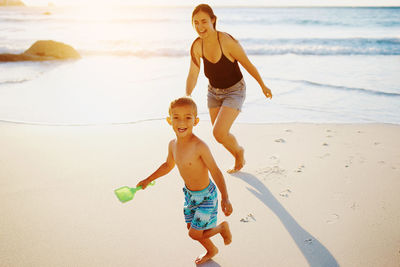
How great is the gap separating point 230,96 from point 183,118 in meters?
1.44

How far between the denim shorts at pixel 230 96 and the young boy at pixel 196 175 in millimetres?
1260

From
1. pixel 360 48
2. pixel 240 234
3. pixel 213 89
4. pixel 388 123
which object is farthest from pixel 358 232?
pixel 360 48

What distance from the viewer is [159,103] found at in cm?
648

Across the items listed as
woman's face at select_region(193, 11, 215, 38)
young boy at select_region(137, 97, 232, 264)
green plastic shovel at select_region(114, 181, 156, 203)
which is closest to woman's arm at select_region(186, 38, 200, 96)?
woman's face at select_region(193, 11, 215, 38)

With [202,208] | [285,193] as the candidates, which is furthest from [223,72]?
[202,208]

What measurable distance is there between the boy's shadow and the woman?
1.79 ft

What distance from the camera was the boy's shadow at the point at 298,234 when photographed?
7.61 ft

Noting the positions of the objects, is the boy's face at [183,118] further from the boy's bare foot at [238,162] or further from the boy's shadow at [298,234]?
the boy's bare foot at [238,162]

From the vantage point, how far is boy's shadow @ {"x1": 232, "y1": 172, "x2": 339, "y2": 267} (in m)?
2.32

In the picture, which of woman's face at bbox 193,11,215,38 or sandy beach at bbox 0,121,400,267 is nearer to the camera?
sandy beach at bbox 0,121,400,267

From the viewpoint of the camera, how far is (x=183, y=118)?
6.85 feet

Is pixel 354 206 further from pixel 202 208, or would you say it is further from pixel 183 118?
pixel 183 118

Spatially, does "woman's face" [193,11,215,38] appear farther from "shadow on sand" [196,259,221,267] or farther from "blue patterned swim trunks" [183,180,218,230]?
"shadow on sand" [196,259,221,267]

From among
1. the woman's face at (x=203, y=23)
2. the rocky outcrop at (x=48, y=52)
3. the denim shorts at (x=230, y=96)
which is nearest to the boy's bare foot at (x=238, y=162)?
the denim shorts at (x=230, y=96)
